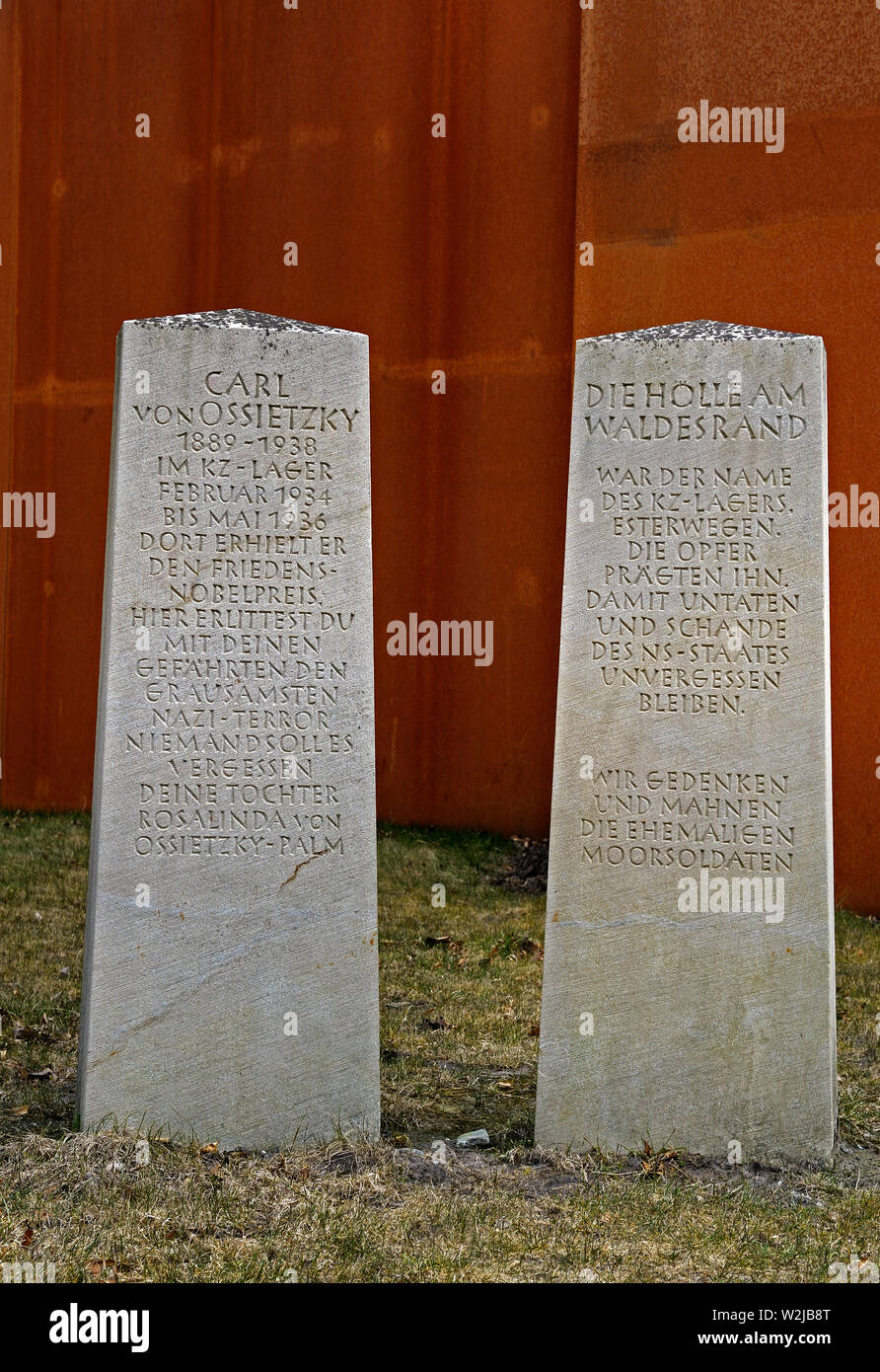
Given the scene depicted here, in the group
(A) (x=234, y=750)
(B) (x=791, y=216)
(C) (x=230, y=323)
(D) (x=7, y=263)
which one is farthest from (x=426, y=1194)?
(D) (x=7, y=263)

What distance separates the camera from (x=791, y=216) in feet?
30.5

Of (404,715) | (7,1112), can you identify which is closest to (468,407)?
(404,715)

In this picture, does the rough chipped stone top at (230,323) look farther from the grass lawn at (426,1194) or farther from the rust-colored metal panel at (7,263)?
the rust-colored metal panel at (7,263)

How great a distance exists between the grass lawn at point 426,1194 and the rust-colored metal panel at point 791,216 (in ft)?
9.65

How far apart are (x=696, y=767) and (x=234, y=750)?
1.60m

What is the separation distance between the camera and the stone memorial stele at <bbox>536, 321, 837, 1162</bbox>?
5.07 m

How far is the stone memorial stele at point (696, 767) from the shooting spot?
5.07 m

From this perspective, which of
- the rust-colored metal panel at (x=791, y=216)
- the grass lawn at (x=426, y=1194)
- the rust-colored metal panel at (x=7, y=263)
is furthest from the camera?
the rust-colored metal panel at (x=7, y=263)

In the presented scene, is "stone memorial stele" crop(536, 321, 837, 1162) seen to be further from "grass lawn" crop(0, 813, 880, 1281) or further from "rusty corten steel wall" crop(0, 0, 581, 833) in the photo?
"rusty corten steel wall" crop(0, 0, 581, 833)

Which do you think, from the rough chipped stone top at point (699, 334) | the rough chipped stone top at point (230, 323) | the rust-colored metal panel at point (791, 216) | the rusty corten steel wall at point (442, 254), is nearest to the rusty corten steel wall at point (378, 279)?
the rusty corten steel wall at point (442, 254)

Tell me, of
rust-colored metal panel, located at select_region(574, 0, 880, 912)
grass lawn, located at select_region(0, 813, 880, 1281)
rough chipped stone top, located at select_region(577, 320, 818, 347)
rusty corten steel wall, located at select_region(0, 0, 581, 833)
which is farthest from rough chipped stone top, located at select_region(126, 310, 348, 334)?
rusty corten steel wall, located at select_region(0, 0, 581, 833)

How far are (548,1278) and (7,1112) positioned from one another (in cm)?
227

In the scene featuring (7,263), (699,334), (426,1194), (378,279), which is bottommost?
(426,1194)

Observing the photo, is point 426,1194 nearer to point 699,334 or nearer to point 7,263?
point 699,334
